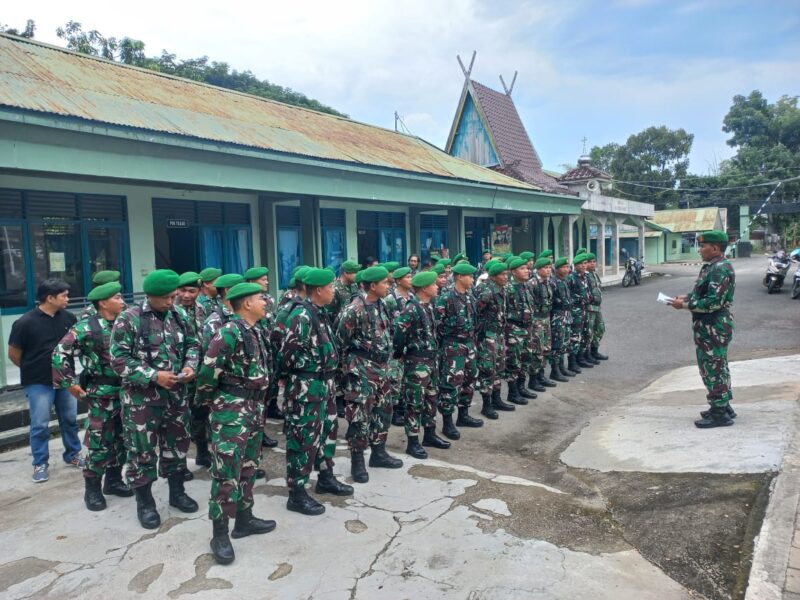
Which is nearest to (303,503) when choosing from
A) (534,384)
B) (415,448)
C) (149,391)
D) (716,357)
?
(149,391)

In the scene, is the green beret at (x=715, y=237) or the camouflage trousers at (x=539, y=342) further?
the camouflage trousers at (x=539, y=342)

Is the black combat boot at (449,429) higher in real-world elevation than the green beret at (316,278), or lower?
lower

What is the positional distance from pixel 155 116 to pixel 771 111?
51.4m

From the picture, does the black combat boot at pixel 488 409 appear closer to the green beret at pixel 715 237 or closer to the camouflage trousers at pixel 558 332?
the camouflage trousers at pixel 558 332

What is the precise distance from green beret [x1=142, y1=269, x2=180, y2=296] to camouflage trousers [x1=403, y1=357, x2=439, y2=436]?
2242mm

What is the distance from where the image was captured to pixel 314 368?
4000 mm

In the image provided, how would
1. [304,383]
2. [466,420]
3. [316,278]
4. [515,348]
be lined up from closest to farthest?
[304,383], [316,278], [466,420], [515,348]

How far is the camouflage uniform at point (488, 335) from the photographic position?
636 centimetres

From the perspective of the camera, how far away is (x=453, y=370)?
579 centimetres

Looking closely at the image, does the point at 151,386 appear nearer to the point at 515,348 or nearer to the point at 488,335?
the point at 488,335

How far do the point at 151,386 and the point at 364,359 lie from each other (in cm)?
158

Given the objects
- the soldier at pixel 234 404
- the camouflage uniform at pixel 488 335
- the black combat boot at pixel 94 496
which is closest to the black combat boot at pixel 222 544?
the soldier at pixel 234 404

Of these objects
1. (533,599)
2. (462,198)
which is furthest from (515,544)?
(462,198)

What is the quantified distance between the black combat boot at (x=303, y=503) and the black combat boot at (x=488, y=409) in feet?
9.53
